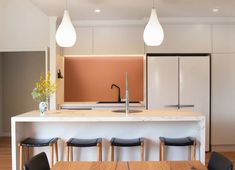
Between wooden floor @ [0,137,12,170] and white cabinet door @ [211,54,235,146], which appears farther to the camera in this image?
white cabinet door @ [211,54,235,146]

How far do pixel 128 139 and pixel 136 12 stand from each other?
246 cm

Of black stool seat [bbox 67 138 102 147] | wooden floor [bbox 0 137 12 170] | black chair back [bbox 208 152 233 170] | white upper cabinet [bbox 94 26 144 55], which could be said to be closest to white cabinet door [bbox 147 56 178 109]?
white upper cabinet [bbox 94 26 144 55]

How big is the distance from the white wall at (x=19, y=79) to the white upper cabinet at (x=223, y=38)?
414 centimetres

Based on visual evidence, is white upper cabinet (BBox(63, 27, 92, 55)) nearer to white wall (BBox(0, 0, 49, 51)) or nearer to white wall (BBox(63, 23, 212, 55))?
white wall (BBox(63, 23, 212, 55))

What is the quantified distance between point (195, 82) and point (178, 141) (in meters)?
2.14

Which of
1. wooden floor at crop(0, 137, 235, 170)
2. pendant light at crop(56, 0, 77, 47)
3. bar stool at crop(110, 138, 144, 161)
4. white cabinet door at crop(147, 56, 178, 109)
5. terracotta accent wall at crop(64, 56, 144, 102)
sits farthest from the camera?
terracotta accent wall at crop(64, 56, 144, 102)

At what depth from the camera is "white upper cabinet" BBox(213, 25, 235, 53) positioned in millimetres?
5434

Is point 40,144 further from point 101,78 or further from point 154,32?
point 101,78

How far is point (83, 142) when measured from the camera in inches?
136

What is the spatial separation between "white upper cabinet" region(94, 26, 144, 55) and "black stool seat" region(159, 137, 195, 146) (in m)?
2.56

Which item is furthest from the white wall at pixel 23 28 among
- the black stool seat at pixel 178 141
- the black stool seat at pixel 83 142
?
the black stool seat at pixel 178 141

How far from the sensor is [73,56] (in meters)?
5.94

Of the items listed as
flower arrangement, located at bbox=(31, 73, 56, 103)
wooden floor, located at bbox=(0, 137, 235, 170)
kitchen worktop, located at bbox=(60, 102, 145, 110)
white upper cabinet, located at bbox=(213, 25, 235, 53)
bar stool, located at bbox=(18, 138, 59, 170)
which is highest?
white upper cabinet, located at bbox=(213, 25, 235, 53)

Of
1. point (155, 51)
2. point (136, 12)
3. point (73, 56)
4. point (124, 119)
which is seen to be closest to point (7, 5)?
point (73, 56)
